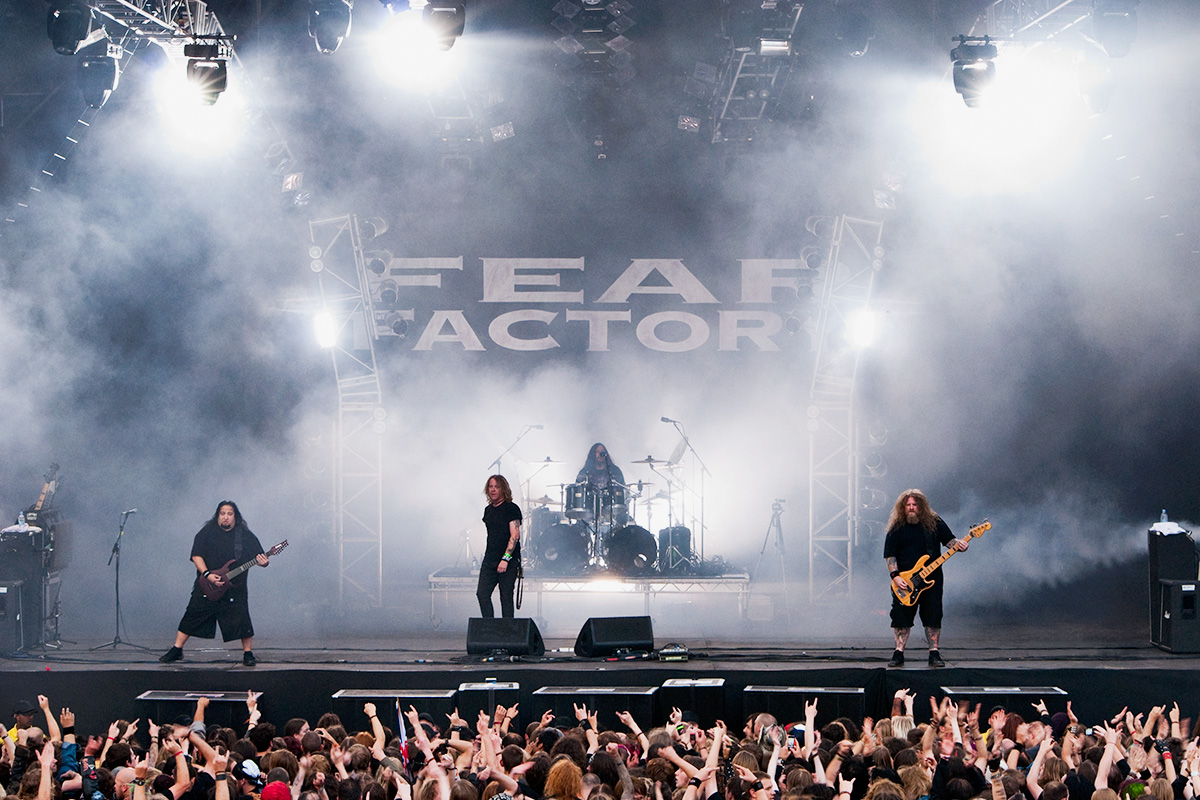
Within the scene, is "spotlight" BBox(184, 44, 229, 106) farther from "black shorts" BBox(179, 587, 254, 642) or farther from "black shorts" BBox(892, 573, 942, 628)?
"black shorts" BBox(892, 573, 942, 628)

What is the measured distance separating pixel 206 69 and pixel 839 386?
26.2ft

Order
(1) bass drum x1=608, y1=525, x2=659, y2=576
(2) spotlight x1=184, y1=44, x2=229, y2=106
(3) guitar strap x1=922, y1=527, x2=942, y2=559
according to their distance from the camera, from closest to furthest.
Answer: (3) guitar strap x1=922, y1=527, x2=942, y2=559 → (2) spotlight x1=184, y1=44, x2=229, y2=106 → (1) bass drum x1=608, y1=525, x2=659, y2=576

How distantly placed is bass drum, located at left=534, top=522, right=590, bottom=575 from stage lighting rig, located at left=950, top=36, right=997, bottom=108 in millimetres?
6346

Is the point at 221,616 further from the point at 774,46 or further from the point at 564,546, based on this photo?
the point at 774,46

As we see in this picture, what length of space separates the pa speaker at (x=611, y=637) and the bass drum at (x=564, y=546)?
3.67 metres

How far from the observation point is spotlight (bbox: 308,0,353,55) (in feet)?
35.5

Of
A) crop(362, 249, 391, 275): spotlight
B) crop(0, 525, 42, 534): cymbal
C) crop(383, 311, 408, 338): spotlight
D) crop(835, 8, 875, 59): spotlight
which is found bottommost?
crop(0, 525, 42, 534): cymbal

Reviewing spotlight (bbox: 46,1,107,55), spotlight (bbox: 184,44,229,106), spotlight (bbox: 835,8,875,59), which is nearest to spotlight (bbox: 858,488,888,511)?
spotlight (bbox: 835,8,875,59)

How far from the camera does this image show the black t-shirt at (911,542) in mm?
9477

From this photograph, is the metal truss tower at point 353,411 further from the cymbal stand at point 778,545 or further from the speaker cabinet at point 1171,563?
the speaker cabinet at point 1171,563

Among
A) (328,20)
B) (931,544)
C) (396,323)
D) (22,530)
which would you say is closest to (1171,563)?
(931,544)

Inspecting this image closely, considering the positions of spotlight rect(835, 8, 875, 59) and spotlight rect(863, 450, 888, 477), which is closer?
spotlight rect(835, 8, 875, 59)

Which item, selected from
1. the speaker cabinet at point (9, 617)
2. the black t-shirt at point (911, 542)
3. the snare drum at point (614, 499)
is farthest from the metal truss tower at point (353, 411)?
the black t-shirt at point (911, 542)

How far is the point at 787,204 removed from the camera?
15.0 m
